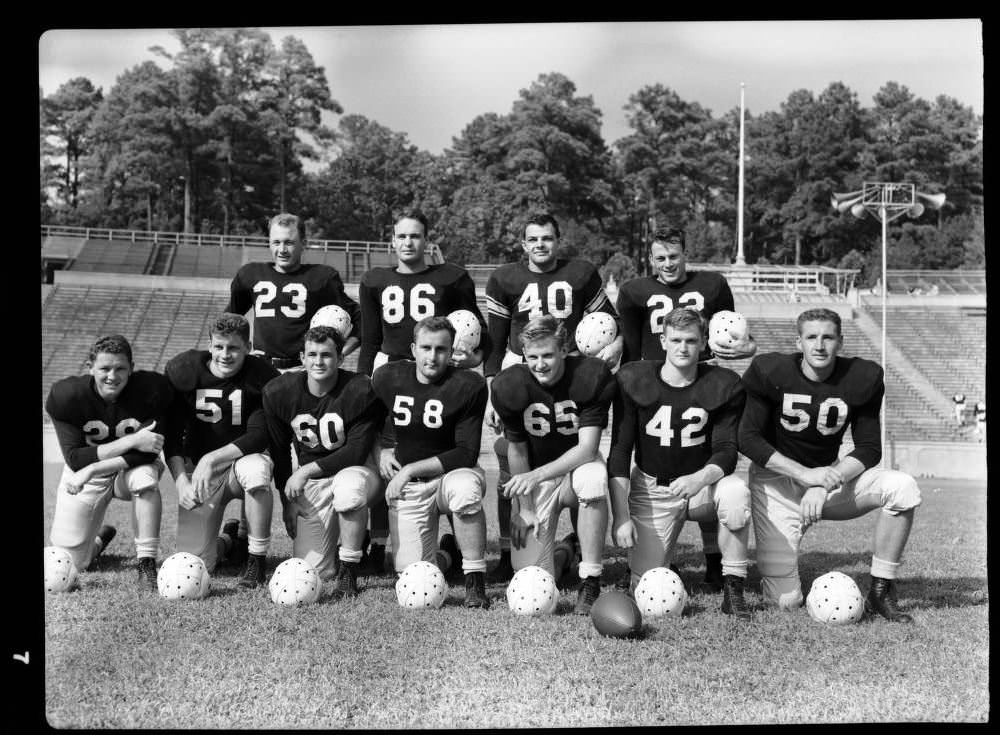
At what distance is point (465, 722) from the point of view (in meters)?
4.11

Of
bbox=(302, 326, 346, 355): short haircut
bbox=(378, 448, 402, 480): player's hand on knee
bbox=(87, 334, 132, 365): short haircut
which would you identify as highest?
bbox=(302, 326, 346, 355): short haircut

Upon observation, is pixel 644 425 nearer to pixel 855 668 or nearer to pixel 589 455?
pixel 589 455

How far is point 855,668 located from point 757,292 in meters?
28.9

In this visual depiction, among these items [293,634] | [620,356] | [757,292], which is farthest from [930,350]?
[293,634]

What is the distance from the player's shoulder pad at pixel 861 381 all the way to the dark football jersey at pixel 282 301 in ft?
9.83

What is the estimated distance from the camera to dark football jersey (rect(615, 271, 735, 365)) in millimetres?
6238

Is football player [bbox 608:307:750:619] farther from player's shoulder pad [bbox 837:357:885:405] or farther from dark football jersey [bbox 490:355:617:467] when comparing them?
player's shoulder pad [bbox 837:357:885:405]

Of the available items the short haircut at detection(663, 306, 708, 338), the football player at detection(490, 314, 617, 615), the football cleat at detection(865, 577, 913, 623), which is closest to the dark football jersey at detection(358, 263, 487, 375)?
the football player at detection(490, 314, 617, 615)

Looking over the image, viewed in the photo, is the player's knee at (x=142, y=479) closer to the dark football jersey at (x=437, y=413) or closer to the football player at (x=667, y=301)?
the dark football jersey at (x=437, y=413)

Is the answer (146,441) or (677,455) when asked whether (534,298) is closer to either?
(677,455)

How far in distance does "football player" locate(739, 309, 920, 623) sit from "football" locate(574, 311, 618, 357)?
37.6 inches

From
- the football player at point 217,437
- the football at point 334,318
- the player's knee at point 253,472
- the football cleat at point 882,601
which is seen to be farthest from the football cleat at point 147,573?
the football cleat at point 882,601

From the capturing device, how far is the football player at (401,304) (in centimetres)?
636

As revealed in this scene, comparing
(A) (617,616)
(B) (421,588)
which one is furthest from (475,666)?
(B) (421,588)
